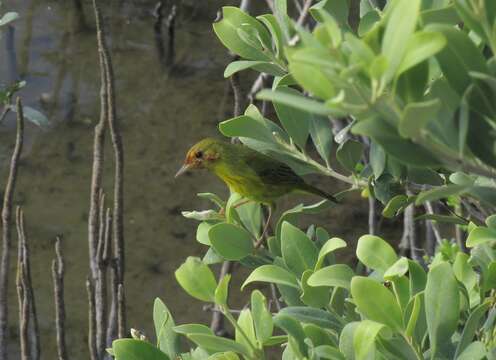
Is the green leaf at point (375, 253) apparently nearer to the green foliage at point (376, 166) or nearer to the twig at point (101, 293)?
the green foliage at point (376, 166)

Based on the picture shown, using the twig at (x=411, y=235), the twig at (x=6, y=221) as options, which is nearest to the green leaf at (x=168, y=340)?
the twig at (x=6, y=221)

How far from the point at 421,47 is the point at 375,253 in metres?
0.59

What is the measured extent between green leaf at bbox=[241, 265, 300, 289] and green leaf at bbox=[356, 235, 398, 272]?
149 millimetres

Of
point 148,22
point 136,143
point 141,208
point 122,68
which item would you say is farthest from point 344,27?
point 148,22

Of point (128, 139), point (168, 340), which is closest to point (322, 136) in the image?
point (168, 340)

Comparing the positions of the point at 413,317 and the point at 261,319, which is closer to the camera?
the point at 413,317

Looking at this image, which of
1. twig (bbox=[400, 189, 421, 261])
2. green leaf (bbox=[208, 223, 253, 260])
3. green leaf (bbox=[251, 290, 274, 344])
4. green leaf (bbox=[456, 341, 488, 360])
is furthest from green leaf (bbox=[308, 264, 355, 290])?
twig (bbox=[400, 189, 421, 261])

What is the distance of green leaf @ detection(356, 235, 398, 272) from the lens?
1694mm

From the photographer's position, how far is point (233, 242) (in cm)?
200

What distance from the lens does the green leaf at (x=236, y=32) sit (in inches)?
77.6

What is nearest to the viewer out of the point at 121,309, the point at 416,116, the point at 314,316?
the point at 416,116

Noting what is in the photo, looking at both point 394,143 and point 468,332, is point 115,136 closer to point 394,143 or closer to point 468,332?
point 468,332

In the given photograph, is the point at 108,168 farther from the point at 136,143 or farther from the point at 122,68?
the point at 122,68

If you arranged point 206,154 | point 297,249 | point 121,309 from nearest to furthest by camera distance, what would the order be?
point 297,249
point 121,309
point 206,154
